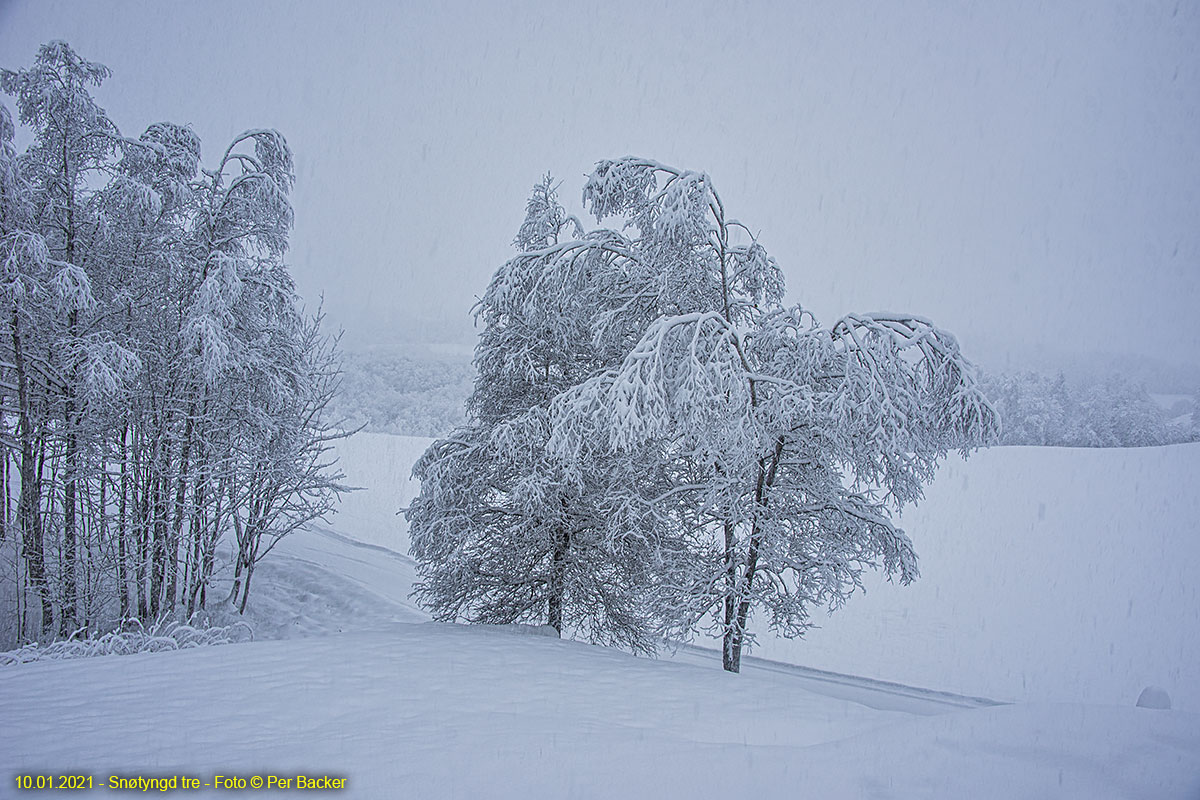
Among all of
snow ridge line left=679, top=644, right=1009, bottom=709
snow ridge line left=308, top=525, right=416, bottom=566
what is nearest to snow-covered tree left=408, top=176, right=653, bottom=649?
snow ridge line left=679, top=644, right=1009, bottom=709

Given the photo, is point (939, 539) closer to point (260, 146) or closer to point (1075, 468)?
point (1075, 468)

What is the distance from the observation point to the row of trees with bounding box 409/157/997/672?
20.0ft

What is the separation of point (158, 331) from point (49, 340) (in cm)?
136

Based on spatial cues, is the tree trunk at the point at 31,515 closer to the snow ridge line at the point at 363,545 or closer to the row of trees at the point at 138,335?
the row of trees at the point at 138,335

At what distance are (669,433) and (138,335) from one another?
835cm

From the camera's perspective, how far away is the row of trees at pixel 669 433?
240 inches

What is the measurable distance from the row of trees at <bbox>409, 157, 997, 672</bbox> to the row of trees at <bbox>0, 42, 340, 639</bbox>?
10.7 ft

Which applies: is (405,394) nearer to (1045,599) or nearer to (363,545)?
(363,545)

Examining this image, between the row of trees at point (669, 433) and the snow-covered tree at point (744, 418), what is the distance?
0.09 feet

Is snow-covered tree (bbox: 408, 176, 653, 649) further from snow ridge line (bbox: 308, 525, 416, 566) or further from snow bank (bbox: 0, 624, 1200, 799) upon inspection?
snow ridge line (bbox: 308, 525, 416, 566)

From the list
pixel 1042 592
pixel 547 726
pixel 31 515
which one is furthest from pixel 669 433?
pixel 1042 592

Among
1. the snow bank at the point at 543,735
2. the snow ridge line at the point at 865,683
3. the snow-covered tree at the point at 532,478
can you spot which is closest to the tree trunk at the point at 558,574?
the snow-covered tree at the point at 532,478

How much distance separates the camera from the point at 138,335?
30.0 feet

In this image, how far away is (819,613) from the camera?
16.0 metres
